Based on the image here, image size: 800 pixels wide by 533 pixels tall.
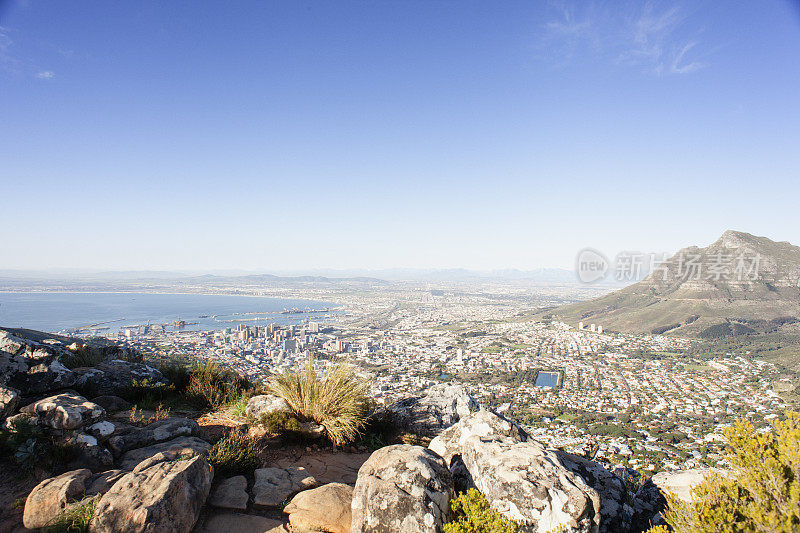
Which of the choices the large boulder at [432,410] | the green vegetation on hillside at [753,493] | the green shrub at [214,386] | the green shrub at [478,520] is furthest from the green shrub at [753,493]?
the green shrub at [214,386]

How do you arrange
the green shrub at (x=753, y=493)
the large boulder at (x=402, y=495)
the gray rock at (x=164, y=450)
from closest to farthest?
the green shrub at (x=753, y=493) < the large boulder at (x=402, y=495) < the gray rock at (x=164, y=450)

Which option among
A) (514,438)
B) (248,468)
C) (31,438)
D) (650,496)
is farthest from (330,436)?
(650,496)

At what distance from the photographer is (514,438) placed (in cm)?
445

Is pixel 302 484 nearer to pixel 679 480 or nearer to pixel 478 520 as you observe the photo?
pixel 478 520

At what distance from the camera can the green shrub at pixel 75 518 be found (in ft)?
10.4

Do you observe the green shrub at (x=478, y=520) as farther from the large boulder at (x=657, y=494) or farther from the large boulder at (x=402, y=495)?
the large boulder at (x=657, y=494)

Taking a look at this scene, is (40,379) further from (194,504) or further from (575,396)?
(575,396)

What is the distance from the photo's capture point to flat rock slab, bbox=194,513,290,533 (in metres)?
3.55

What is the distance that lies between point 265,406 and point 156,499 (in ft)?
9.84

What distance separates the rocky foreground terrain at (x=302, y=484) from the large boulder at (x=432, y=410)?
136 centimetres

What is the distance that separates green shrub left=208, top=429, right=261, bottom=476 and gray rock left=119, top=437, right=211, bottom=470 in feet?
0.75

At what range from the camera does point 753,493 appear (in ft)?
8.51

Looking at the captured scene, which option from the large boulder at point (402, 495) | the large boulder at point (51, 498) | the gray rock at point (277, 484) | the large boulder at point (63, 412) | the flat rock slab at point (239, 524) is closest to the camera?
the large boulder at point (402, 495)

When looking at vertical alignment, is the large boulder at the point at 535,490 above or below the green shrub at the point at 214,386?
above
